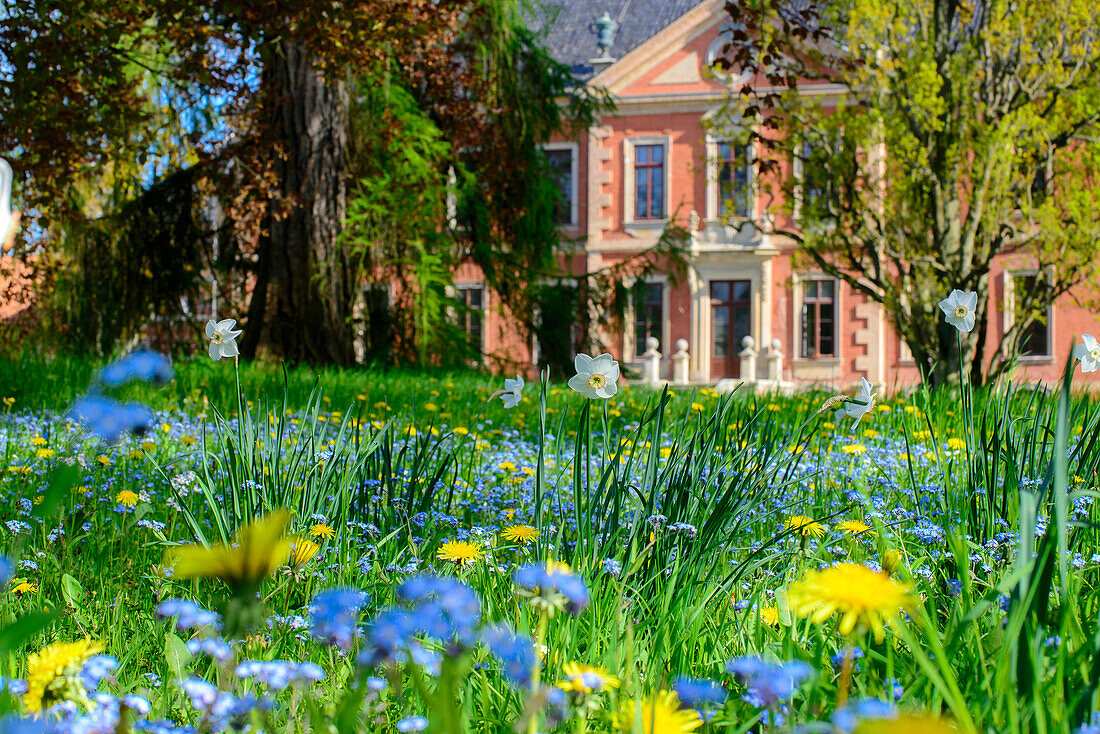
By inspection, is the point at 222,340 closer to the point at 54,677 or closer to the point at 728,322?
the point at 54,677

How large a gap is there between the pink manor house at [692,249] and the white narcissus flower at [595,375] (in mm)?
19669

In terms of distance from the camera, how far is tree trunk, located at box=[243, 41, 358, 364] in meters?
8.49

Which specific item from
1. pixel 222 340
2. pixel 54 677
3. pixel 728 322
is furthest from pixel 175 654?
pixel 728 322

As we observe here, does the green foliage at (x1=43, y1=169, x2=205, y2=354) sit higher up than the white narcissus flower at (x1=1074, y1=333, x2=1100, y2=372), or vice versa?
the green foliage at (x1=43, y1=169, x2=205, y2=354)

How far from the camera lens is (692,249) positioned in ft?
72.1

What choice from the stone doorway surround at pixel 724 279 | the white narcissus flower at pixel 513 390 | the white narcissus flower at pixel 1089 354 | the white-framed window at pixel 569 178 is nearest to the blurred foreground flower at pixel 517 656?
the white narcissus flower at pixel 513 390

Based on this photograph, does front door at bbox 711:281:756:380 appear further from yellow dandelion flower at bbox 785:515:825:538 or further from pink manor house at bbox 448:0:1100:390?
yellow dandelion flower at bbox 785:515:825:538

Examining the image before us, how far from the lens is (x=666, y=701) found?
987 mm

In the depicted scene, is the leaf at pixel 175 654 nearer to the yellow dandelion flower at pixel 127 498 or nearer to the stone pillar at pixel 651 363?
the yellow dandelion flower at pixel 127 498

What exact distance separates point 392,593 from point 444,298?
809 centimetres

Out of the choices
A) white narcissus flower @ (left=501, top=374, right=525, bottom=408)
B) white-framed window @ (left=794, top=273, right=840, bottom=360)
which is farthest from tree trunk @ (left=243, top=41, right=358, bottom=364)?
white-framed window @ (left=794, top=273, right=840, bottom=360)

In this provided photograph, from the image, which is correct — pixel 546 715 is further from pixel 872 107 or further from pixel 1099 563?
pixel 872 107

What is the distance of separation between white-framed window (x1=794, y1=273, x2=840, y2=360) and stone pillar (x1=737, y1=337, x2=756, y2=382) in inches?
49.3

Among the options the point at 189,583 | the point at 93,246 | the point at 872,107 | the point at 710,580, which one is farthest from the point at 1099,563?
the point at 93,246
